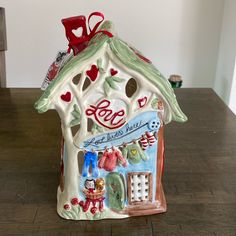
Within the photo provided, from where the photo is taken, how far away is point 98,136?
59 centimetres

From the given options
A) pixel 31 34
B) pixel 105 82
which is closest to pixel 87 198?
pixel 105 82

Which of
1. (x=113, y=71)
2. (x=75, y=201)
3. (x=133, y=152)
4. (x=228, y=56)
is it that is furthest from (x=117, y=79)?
(x=228, y=56)

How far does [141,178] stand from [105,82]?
0.19 metres

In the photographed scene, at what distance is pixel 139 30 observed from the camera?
1997 millimetres

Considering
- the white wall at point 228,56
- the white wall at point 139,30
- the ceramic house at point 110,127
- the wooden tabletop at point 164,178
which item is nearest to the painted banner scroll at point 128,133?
the ceramic house at point 110,127

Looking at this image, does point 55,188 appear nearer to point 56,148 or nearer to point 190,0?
point 56,148

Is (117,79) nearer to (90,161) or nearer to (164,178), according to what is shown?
(90,161)

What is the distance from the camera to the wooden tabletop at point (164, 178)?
2.05 ft

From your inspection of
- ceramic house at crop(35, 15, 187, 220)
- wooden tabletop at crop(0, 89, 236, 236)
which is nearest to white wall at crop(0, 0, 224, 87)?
wooden tabletop at crop(0, 89, 236, 236)

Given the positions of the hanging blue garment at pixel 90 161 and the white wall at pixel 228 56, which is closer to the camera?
the hanging blue garment at pixel 90 161

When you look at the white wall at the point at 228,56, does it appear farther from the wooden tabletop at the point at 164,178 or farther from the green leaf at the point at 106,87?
the green leaf at the point at 106,87

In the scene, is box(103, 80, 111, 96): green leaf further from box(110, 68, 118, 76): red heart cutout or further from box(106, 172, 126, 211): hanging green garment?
box(106, 172, 126, 211): hanging green garment

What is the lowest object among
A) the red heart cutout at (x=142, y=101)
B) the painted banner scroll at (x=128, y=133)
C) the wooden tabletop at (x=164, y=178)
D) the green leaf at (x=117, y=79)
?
the wooden tabletop at (x=164, y=178)

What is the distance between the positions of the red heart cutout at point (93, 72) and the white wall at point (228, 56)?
139 cm
